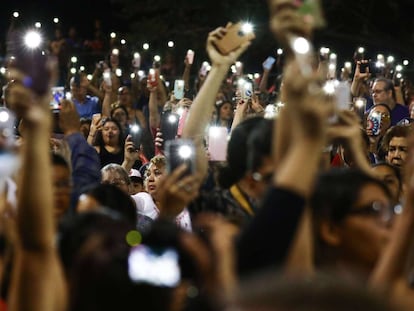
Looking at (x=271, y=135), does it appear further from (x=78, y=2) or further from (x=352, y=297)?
(x=78, y=2)

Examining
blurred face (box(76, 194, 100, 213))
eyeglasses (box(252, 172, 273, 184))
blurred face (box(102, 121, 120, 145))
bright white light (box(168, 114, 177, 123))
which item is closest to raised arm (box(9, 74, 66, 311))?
eyeglasses (box(252, 172, 273, 184))

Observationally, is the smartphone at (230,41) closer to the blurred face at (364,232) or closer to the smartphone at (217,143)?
the smartphone at (217,143)

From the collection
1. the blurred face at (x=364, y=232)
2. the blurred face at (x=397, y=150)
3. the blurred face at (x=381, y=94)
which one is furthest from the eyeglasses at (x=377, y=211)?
the blurred face at (x=381, y=94)

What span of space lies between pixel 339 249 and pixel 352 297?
57.6 inches

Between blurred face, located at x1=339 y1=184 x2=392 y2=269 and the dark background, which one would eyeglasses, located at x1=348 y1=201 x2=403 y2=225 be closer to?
blurred face, located at x1=339 y1=184 x2=392 y2=269

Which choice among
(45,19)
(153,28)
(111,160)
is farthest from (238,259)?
(45,19)

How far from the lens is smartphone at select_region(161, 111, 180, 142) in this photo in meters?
8.50

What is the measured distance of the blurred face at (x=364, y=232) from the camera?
304cm

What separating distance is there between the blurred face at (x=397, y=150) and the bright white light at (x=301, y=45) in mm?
4037

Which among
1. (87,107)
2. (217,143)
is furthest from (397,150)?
(87,107)

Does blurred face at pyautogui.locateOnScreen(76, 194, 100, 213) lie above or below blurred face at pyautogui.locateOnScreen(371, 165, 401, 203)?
below

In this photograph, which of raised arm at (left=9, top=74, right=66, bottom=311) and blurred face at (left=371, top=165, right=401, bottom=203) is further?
blurred face at (left=371, top=165, right=401, bottom=203)

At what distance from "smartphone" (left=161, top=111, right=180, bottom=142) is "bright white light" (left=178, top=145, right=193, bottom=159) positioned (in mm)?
4803

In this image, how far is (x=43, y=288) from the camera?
267cm
